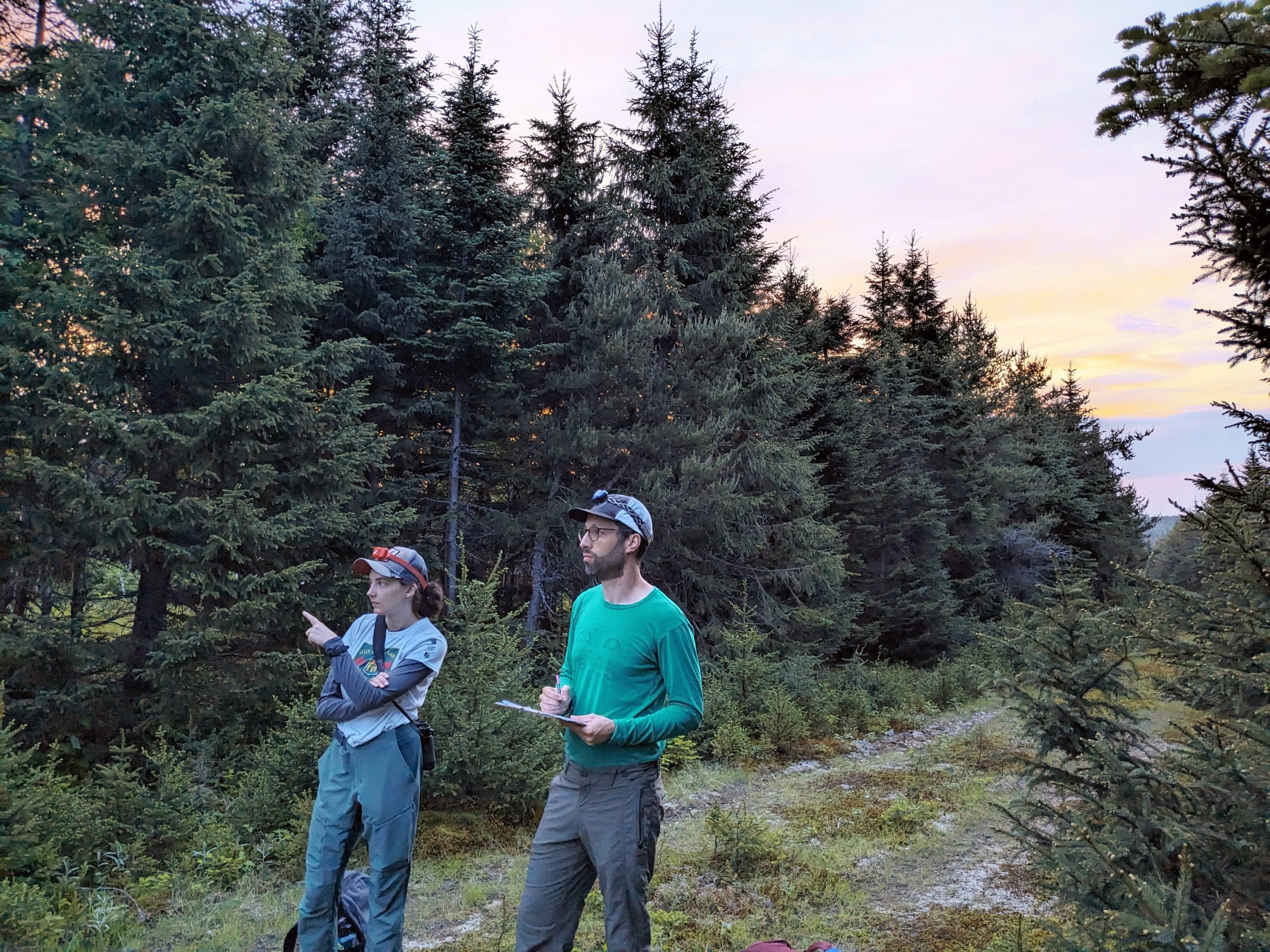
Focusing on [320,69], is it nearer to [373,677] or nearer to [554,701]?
[373,677]

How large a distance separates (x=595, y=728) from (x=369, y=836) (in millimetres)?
1682

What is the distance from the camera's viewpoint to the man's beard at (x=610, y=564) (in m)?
3.36

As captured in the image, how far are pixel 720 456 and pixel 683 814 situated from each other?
7062 millimetres

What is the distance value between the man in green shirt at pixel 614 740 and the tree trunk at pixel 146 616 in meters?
6.81

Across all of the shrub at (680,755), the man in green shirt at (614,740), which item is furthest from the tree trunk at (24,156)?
the shrub at (680,755)

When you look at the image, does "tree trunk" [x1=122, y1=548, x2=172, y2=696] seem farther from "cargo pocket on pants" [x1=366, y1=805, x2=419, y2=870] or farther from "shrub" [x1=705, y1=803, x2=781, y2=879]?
"shrub" [x1=705, y1=803, x2=781, y2=879]

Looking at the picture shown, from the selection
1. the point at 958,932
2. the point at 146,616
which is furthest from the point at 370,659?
the point at 146,616

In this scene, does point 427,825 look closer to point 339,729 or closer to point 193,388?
point 339,729

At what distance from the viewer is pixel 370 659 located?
4.03 m

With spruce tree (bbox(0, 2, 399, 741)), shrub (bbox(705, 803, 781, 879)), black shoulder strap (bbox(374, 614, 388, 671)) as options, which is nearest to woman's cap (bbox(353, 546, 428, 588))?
black shoulder strap (bbox(374, 614, 388, 671))

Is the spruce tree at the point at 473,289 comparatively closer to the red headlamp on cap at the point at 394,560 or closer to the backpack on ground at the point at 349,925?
the backpack on ground at the point at 349,925

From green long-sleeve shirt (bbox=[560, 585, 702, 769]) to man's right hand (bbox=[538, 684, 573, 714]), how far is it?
90 millimetres

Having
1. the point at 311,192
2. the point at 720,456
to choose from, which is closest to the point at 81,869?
the point at 311,192

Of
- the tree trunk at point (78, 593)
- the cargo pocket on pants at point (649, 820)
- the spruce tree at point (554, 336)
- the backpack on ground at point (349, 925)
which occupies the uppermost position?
the spruce tree at point (554, 336)
